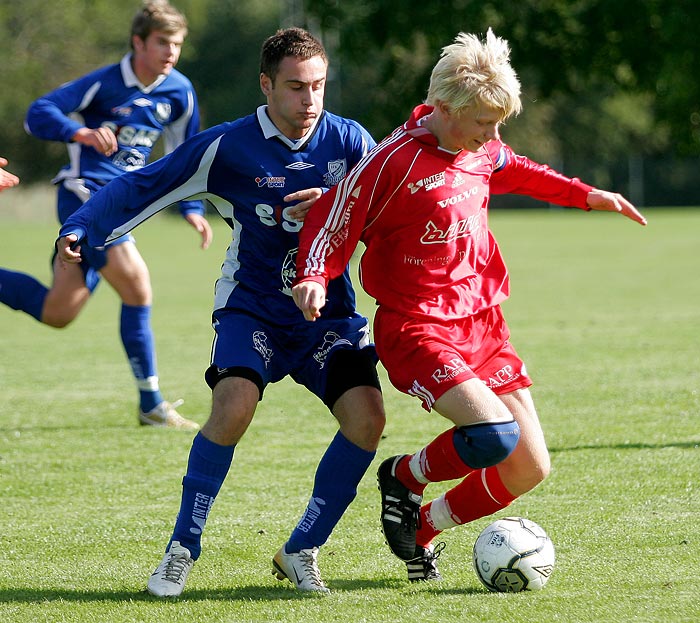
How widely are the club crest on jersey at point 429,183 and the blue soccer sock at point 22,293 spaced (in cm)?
362

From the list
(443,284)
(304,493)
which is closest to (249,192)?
(443,284)

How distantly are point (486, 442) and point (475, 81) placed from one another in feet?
3.98

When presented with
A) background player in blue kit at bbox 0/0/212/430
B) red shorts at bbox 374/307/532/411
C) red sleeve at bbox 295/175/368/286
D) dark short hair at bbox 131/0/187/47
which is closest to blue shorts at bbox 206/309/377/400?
red shorts at bbox 374/307/532/411

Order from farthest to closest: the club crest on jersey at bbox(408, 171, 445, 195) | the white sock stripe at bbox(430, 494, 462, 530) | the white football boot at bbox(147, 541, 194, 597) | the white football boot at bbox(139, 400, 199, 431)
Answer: the white football boot at bbox(139, 400, 199, 431) → the white sock stripe at bbox(430, 494, 462, 530) → the club crest on jersey at bbox(408, 171, 445, 195) → the white football boot at bbox(147, 541, 194, 597)

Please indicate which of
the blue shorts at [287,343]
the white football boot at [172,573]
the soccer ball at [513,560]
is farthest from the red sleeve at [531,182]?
the white football boot at [172,573]

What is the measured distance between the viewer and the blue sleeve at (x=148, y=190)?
422 centimetres

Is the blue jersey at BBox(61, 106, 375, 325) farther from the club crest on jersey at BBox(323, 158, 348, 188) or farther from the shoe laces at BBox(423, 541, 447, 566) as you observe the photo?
the shoe laces at BBox(423, 541, 447, 566)

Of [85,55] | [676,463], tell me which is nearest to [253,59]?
[85,55]

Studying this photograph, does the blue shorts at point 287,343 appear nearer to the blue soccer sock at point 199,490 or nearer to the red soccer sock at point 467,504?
the blue soccer sock at point 199,490

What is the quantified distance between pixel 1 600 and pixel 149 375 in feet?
10.8

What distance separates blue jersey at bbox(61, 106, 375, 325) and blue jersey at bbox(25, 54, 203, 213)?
10.1 feet

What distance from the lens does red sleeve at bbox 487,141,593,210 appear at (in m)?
4.43

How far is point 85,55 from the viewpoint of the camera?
44.9m

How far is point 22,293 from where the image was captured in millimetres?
7016
